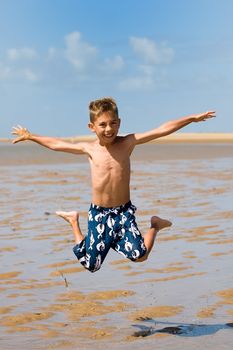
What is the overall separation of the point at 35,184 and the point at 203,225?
26.2 ft

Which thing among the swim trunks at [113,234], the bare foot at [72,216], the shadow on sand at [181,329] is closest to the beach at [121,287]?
the shadow on sand at [181,329]

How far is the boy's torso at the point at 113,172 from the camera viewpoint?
6.54 m

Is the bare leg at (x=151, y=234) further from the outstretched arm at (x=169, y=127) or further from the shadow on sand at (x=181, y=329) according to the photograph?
the outstretched arm at (x=169, y=127)

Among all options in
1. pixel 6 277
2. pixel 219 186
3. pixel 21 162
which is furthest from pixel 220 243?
pixel 21 162

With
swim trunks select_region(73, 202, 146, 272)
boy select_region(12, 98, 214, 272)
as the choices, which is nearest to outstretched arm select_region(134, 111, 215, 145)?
boy select_region(12, 98, 214, 272)

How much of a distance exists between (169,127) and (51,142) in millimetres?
1127

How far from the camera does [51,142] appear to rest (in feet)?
22.2

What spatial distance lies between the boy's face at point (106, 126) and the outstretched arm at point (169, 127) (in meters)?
0.26

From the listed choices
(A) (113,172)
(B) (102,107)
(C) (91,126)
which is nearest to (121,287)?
(A) (113,172)

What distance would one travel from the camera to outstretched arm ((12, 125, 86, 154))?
661cm

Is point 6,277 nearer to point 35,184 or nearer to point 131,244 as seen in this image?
point 131,244

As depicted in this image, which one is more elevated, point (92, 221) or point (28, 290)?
point (92, 221)

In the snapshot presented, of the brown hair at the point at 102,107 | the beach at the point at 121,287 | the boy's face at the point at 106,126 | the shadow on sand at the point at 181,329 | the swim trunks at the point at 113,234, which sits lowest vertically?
the shadow on sand at the point at 181,329

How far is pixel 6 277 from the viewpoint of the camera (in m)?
7.82
